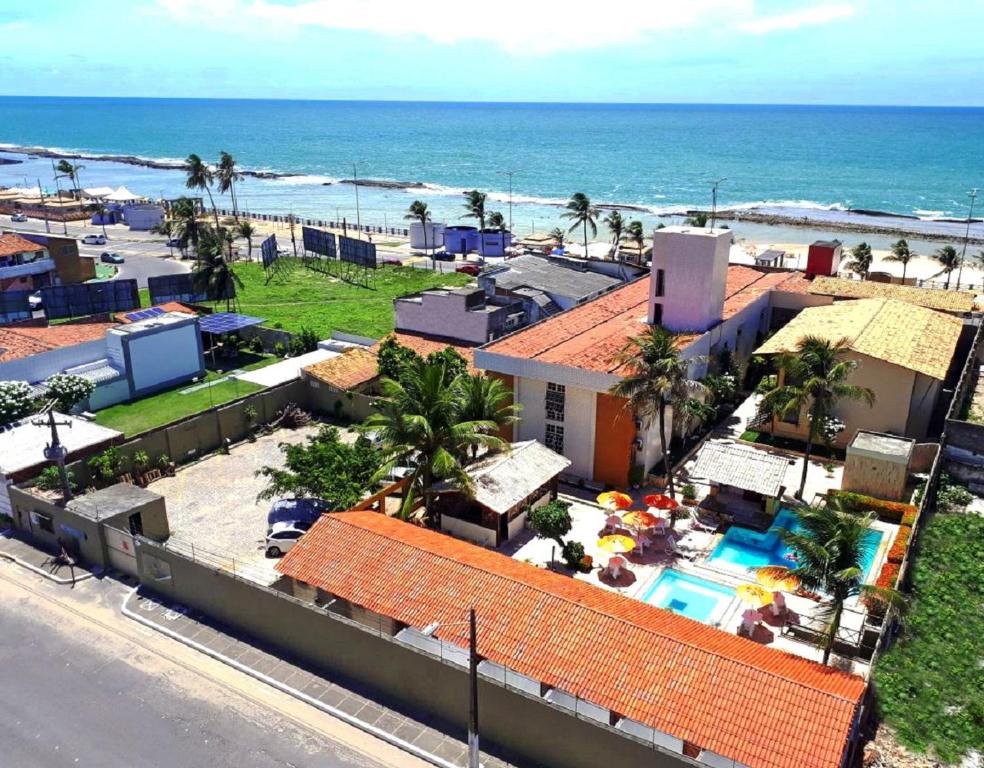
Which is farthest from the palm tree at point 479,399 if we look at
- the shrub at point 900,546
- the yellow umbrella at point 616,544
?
the shrub at point 900,546

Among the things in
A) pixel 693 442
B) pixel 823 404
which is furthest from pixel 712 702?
pixel 693 442

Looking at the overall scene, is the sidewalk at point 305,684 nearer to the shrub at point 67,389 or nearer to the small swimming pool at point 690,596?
the small swimming pool at point 690,596

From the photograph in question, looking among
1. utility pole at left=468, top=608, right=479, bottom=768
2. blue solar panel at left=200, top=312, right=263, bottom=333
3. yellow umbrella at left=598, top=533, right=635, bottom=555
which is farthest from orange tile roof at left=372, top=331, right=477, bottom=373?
utility pole at left=468, top=608, right=479, bottom=768

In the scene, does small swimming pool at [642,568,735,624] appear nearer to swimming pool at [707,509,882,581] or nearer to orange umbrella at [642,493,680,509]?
swimming pool at [707,509,882,581]

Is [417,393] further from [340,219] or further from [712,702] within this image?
[340,219]

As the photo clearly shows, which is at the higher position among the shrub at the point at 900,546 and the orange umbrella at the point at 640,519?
the orange umbrella at the point at 640,519

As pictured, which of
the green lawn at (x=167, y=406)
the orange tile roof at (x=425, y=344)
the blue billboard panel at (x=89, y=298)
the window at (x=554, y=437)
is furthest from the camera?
the blue billboard panel at (x=89, y=298)

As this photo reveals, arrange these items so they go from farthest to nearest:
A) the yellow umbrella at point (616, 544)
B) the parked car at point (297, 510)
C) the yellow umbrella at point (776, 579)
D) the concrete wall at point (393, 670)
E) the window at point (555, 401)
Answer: the window at point (555, 401), the parked car at point (297, 510), the yellow umbrella at point (616, 544), the yellow umbrella at point (776, 579), the concrete wall at point (393, 670)
